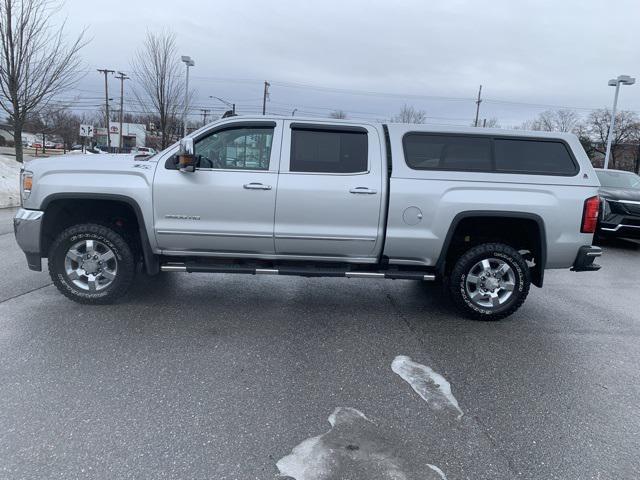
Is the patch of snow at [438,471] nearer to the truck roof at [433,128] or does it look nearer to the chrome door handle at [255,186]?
the chrome door handle at [255,186]

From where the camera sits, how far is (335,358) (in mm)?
4359

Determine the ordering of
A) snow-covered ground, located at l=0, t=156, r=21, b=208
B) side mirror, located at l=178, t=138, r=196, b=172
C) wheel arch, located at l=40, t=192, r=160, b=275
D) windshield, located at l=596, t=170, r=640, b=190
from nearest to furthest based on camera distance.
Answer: side mirror, located at l=178, t=138, r=196, b=172 < wheel arch, located at l=40, t=192, r=160, b=275 < windshield, located at l=596, t=170, r=640, b=190 < snow-covered ground, located at l=0, t=156, r=21, b=208

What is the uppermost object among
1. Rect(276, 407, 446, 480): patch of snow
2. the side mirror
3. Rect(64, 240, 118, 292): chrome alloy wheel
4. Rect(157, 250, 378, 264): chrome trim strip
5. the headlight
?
the side mirror

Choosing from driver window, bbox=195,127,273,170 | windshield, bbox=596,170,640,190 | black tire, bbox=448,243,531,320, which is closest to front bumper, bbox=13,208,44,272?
driver window, bbox=195,127,273,170

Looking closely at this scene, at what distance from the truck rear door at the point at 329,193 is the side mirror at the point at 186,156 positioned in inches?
34.8

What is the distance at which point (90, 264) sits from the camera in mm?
5312

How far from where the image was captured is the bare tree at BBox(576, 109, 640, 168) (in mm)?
61781

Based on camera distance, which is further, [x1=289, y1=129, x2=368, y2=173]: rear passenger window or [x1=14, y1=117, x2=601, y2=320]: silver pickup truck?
[x1=289, y1=129, x2=368, y2=173]: rear passenger window

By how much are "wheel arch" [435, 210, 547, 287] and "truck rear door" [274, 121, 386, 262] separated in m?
0.74

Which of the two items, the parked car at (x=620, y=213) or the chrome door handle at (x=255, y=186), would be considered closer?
the chrome door handle at (x=255, y=186)

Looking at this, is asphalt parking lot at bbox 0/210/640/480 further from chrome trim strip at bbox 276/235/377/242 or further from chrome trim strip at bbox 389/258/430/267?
chrome trim strip at bbox 276/235/377/242

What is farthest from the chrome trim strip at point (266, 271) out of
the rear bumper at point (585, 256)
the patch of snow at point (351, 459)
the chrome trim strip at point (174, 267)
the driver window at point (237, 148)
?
the rear bumper at point (585, 256)

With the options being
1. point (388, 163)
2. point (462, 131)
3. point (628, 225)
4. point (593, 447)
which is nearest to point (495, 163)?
point (462, 131)

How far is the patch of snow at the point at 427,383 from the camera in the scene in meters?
3.65
